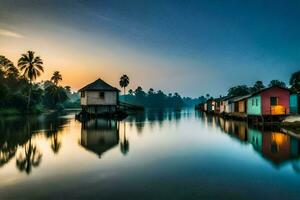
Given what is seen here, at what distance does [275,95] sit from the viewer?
3769 centimetres

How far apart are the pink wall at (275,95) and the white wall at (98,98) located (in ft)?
101

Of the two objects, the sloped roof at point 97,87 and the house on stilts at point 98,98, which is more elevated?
the sloped roof at point 97,87

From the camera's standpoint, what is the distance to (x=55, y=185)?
1039cm

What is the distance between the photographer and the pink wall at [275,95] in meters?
37.2

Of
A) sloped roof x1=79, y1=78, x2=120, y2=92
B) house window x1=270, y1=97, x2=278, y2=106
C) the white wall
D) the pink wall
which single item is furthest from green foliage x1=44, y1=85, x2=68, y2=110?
house window x1=270, y1=97, x2=278, y2=106

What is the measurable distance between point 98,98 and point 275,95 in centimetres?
3446

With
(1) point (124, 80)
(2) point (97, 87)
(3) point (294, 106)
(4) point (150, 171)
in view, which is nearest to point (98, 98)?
(2) point (97, 87)

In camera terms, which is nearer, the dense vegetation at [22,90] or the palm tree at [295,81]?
the palm tree at [295,81]

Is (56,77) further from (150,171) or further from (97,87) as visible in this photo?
(150,171)

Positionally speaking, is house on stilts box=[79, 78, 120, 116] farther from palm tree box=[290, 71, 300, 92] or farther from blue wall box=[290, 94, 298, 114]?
palm tree box=[290, 71, 300, 92]

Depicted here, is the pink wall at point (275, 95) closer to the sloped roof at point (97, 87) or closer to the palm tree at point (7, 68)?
the sloped roof at point (97, 87)

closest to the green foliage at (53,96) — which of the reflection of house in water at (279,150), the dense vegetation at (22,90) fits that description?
the dense vegetation at (22,90)

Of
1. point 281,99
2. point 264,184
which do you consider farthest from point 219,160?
point 281,99

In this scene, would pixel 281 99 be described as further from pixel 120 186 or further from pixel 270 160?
pixel 120 186
